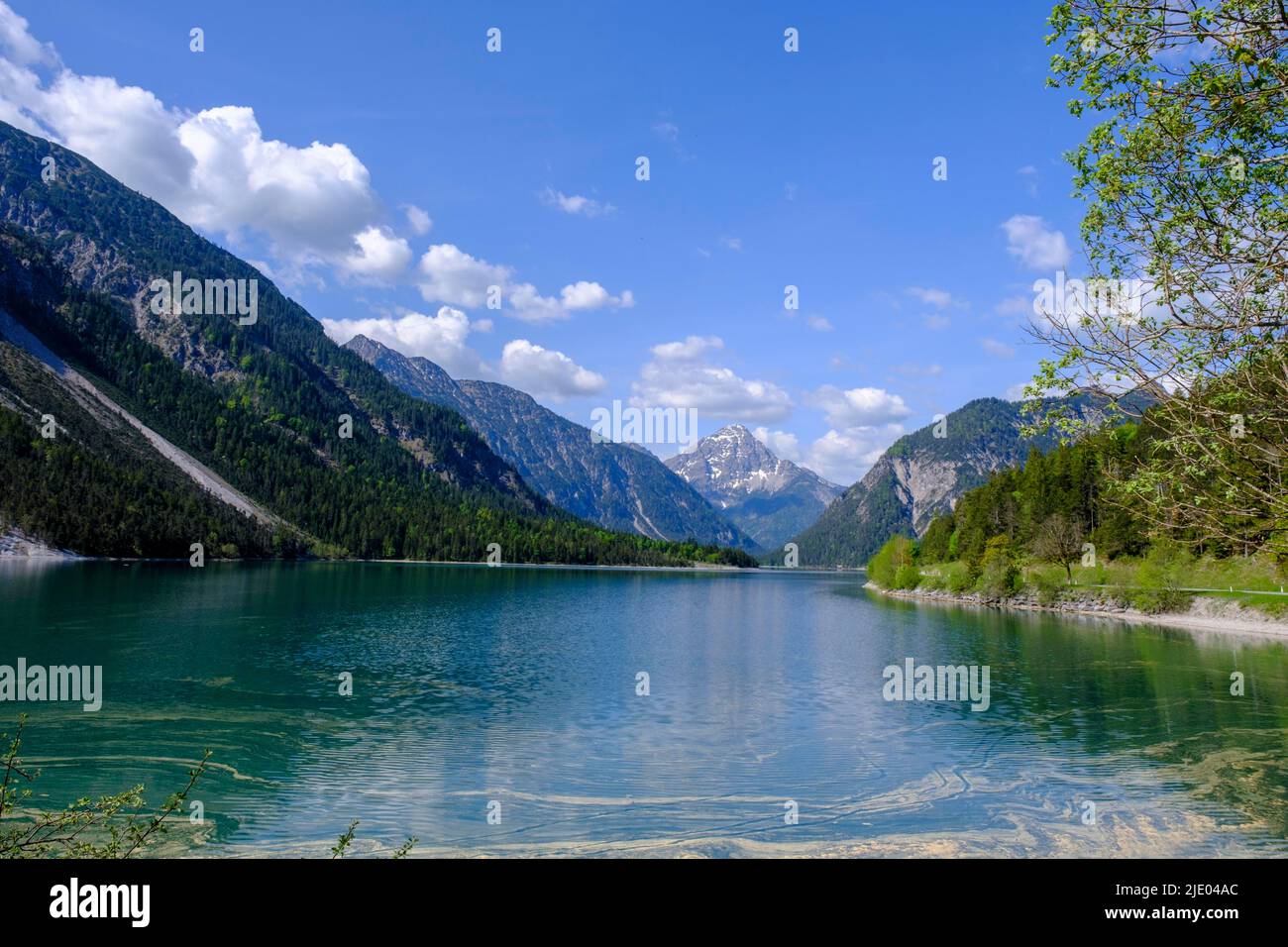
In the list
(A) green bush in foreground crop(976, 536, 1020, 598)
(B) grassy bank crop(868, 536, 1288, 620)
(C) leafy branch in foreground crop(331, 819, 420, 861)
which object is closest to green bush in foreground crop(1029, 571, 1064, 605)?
(B) grassy bank crop(868, 536, 1288, 620)

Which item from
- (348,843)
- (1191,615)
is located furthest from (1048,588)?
(348,843)

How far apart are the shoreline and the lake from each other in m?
12.6

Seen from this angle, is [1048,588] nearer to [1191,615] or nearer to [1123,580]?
[1123,580]

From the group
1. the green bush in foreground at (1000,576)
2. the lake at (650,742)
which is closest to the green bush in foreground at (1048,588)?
the green bush in foreground at (1000,576)

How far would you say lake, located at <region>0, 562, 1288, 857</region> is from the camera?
20.8 meters

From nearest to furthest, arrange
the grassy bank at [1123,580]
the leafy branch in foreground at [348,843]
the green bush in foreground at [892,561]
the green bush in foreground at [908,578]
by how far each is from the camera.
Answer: the leafy branch in foreground at [348,843], the grassy bank at [1123,580], the green bush in foreground at [908,578], the green bush in foreground at [892,561]

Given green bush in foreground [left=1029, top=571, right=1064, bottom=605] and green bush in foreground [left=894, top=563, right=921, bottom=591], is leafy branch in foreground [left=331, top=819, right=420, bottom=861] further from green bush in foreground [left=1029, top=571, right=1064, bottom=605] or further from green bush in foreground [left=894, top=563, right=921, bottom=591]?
green bush in foreground [left=894, top=563, right=921, bottom=591]

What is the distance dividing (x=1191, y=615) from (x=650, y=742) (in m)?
83.9

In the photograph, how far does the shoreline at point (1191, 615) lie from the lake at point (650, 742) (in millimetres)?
12563

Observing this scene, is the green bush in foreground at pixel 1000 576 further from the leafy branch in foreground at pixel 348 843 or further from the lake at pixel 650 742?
the leafy branch in foreground at pixel 348 843

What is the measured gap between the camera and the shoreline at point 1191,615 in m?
75.9

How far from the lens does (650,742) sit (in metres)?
30.7
